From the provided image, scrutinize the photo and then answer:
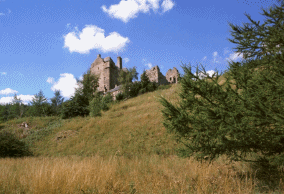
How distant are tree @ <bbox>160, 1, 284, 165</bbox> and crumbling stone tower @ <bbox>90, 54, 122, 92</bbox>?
135ft

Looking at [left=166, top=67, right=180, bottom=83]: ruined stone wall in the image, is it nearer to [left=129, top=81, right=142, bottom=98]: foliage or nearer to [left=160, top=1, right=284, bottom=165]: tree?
[left=129, top=81, right=142, bottom=98]: foliage

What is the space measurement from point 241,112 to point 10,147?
12814 millimetres

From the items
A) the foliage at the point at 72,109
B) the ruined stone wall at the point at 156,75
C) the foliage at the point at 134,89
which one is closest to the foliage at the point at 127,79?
the foliage at the point at 134,89

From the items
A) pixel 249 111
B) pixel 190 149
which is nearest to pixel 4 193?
pixel 190 149

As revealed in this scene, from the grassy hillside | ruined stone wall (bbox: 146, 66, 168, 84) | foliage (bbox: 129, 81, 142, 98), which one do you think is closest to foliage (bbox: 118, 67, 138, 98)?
foliage (bbox: 129, 81, 142, 98)

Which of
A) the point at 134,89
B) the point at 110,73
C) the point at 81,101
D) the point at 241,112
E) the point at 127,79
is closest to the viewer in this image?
the point at 241,112

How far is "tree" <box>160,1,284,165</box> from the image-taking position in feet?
11.6

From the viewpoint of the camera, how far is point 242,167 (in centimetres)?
532

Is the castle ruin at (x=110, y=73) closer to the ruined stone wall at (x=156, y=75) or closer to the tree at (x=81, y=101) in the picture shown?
the ruined stone wall at (x=156, y=75)

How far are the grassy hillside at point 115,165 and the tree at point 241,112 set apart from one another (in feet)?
2.18

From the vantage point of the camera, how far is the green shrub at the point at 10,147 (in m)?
10.3

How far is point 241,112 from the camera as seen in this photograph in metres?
3.74

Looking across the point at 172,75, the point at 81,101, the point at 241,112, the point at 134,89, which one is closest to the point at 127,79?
the point at 134,89

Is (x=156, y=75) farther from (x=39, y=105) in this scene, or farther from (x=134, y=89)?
(x=39, y=105)
